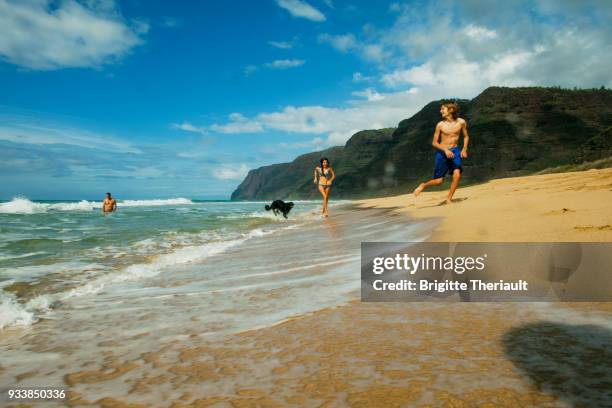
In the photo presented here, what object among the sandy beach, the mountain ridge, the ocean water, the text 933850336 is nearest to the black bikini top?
the ocean water

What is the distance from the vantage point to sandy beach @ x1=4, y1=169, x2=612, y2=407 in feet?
3.71

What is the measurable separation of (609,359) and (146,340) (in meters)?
1.99

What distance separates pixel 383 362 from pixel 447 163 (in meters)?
7.54

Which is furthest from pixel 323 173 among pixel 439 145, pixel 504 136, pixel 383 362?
pixel 504 136

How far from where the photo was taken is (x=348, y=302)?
90.5 inches

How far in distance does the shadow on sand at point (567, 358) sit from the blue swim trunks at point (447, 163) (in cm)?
686

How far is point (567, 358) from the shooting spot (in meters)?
1.28

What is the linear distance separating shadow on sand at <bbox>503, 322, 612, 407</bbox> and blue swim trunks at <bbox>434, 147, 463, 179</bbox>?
686cm

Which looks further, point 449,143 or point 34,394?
point 449,143

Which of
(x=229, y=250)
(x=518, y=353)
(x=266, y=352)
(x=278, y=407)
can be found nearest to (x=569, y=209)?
(x=518, y=353)

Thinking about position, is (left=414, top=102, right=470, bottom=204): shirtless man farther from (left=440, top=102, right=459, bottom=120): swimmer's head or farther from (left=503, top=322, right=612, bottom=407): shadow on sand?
(left=503, top=322, right=612, bottom=407): shadow on sand

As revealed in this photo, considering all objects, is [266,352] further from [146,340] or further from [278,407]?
[146,340]

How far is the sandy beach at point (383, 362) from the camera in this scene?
1.13 metres

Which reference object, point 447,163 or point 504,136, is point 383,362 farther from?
point 504,136
